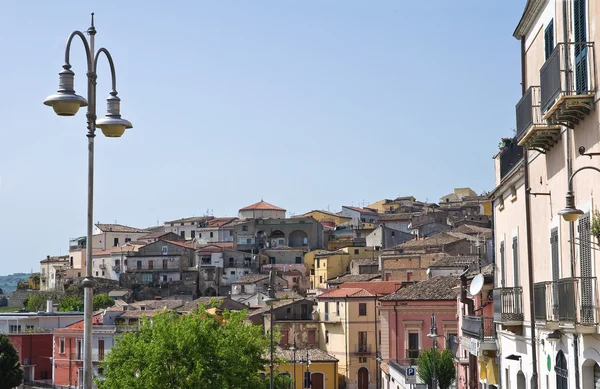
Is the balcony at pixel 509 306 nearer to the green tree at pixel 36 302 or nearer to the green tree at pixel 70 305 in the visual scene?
the green tree at pixel 70 305

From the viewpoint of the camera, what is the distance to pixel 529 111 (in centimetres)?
2089

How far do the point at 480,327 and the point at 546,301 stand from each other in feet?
42.2

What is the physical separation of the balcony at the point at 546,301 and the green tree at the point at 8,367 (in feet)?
228

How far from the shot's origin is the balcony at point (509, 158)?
26562mm

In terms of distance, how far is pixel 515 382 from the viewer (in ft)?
86.5

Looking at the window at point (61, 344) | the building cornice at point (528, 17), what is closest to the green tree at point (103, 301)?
the window at point (61, 344)

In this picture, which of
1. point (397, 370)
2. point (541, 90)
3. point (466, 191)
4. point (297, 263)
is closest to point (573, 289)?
point (541, 90)

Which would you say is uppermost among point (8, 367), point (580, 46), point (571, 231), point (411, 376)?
point (580, 46)

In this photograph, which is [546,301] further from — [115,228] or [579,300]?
[115,228]

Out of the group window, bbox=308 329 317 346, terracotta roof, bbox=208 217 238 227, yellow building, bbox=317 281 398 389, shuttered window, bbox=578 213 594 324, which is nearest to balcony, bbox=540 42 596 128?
shuttered window, bbox=578 213 594 324

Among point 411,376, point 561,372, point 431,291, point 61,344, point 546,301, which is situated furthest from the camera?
point 61,344

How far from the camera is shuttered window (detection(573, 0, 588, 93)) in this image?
653 inches

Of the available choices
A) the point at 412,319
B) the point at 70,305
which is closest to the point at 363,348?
the point at 412,319

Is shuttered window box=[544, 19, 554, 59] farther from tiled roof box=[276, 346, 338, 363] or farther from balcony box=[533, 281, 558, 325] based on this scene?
tiled roof box=[276, 346, 338, 363]
